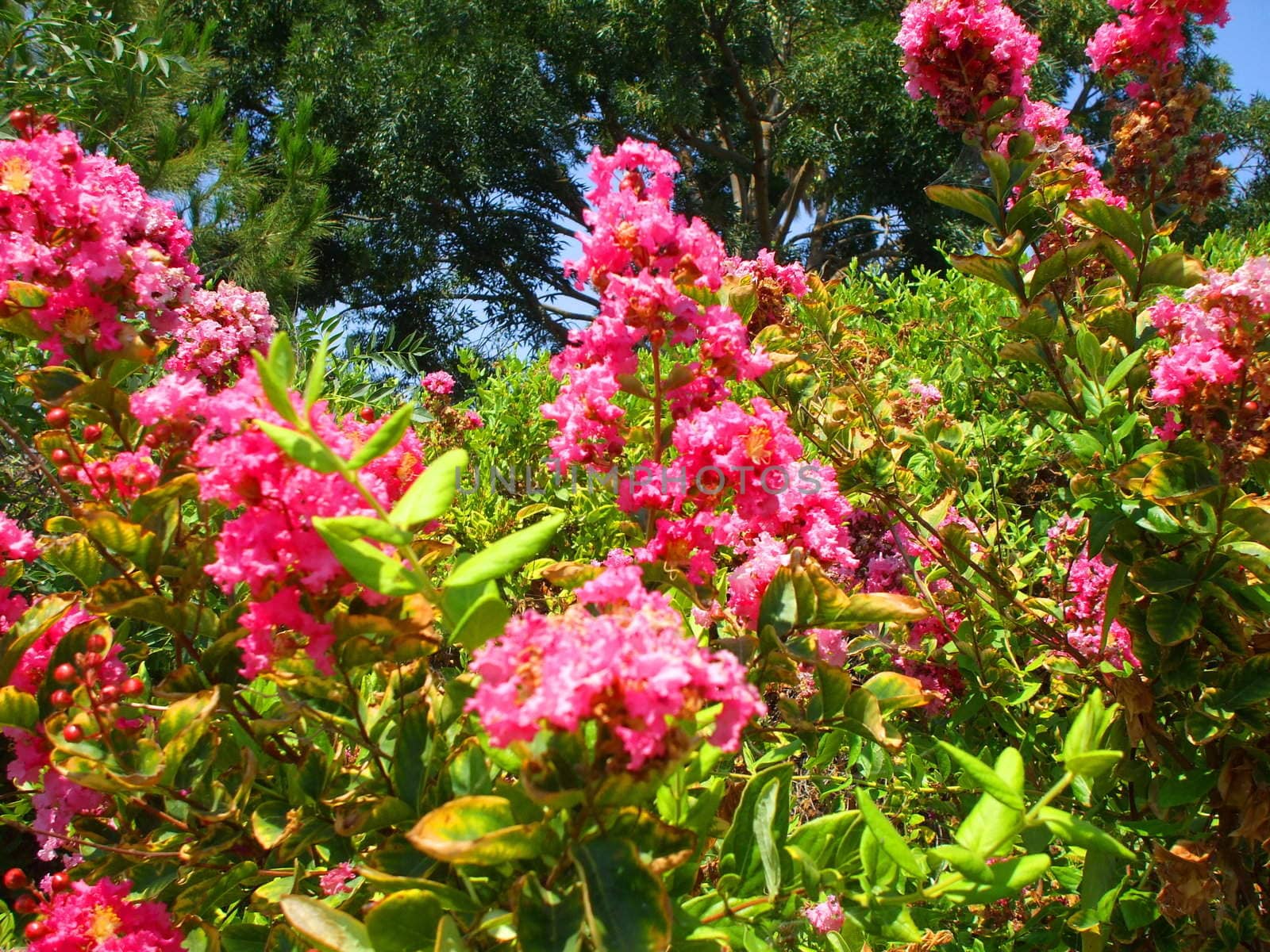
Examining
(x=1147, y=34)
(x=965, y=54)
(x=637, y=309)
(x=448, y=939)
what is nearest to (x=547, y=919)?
(x=448, y=939)

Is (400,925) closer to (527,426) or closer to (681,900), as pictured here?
(681,900)

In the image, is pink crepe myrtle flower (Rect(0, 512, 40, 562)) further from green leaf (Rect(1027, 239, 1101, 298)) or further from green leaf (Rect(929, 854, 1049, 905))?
green leaf (Rect(1027, 239, 1101, 298))

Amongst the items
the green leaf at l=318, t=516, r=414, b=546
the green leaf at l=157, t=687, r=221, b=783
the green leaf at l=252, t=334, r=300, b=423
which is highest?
the green leaf at l=252, t=334, r=300, b=423

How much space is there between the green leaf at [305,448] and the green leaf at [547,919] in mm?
318

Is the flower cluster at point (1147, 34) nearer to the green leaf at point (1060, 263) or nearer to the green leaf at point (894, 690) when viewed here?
the green leaf at point (1060, 263)

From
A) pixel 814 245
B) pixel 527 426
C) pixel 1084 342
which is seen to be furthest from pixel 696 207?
pixel 1084 342

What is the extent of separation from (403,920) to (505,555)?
0.26 metres

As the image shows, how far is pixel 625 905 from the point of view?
57 cm

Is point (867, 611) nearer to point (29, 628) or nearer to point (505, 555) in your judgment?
point (505, 555)

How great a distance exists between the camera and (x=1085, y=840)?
0.68m

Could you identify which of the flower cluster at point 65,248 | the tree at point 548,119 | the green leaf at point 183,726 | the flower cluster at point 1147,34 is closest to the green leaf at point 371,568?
the green leaf at point 183,726

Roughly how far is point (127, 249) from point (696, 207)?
12387mm

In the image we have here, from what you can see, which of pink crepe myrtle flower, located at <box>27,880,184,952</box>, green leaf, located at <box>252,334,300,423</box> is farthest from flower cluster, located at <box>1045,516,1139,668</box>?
pink crepe myrtle flower, located at <box>27,880,184,952</box>

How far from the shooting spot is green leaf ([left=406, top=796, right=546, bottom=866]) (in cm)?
58
